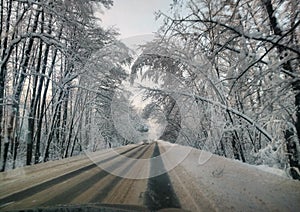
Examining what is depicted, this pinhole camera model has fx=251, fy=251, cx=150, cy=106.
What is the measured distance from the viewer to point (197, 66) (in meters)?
6.05

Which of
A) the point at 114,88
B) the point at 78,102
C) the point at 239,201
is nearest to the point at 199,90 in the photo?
the point at 239,201

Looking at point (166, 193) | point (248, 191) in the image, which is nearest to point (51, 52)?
point (166, 193)

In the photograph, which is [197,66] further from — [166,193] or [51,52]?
[51,52]

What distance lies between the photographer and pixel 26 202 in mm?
3521

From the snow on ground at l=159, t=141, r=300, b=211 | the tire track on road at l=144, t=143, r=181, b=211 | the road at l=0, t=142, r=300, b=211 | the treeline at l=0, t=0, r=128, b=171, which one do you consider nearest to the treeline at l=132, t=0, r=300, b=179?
the snow on ground at l=159, t=141, r=300, b=211

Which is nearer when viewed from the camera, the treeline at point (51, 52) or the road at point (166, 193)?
the road at point (166, 193)

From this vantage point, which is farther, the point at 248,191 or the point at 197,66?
the point at 197,66

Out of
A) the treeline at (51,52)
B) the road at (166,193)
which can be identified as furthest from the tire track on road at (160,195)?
the treeline at (51,52)

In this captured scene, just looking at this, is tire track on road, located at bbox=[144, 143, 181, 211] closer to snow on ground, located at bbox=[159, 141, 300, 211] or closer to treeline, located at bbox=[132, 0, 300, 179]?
snow on ground, located at bbox=[159, 141, 300, 211]

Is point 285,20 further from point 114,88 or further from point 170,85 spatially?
point 114,88

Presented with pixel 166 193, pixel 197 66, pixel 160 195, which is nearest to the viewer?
pixel 160 195

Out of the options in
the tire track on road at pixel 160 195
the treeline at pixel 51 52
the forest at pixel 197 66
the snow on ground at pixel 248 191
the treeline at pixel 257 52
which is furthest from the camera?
the treeline at pixel 51 52

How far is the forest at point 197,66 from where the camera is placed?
4.07 metres

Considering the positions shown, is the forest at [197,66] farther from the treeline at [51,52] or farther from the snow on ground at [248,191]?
the snow on ground at [248,191]
